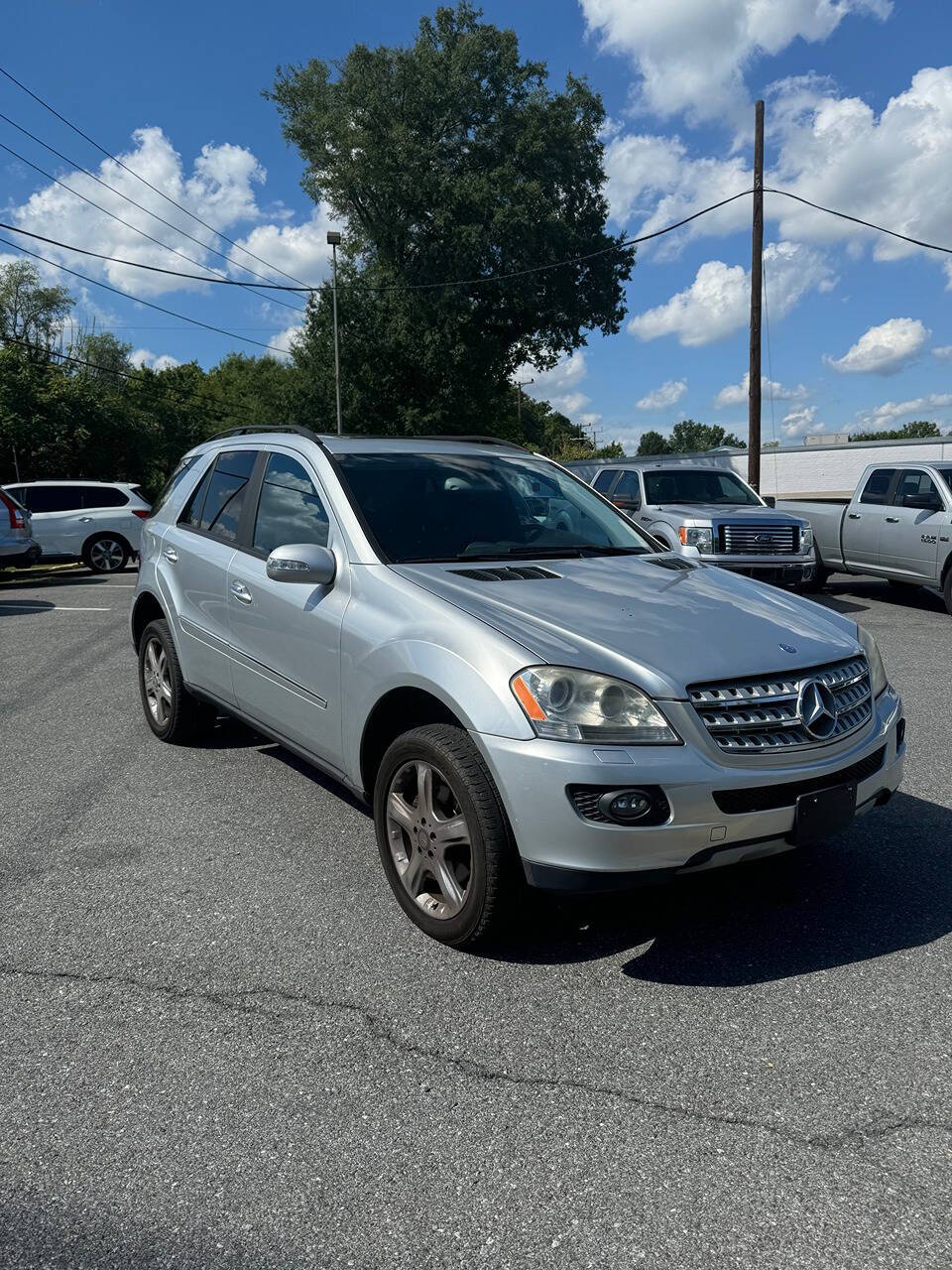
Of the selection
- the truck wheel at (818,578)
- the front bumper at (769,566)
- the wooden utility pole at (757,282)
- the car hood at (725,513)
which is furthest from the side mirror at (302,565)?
the wooden utility pole at (757,282)

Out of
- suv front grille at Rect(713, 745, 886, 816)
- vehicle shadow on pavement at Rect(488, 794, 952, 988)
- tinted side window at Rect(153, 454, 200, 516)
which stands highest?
tinted side window at Rect(153, 454, 200, 516)

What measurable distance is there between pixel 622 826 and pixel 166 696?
3.73 m

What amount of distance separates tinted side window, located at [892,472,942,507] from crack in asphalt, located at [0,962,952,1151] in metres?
11.0

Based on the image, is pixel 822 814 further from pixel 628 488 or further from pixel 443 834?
pixel 628 488

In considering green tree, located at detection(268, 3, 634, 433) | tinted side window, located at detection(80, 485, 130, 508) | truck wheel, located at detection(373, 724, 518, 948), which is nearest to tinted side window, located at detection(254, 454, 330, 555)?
truck wheel, located at detection(373, 724, 518, 948)

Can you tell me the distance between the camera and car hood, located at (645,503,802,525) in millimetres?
11742

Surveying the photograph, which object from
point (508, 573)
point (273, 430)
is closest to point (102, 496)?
point (273, 430)

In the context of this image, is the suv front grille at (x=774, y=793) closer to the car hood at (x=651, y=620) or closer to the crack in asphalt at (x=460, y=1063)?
the car hood at (x=651, y=620)

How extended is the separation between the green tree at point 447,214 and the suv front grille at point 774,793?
120ft

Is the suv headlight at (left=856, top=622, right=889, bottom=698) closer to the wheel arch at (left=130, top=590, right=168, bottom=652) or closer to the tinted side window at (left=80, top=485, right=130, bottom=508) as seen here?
the wheel arch at (left=130, top=590, right=168, bottom=652)

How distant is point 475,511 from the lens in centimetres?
454

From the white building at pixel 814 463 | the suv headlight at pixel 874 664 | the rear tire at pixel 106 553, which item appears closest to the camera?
the suv headlight at pixel 874 664

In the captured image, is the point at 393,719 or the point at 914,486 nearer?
the point at 393,719

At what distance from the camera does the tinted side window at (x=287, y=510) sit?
440cm
